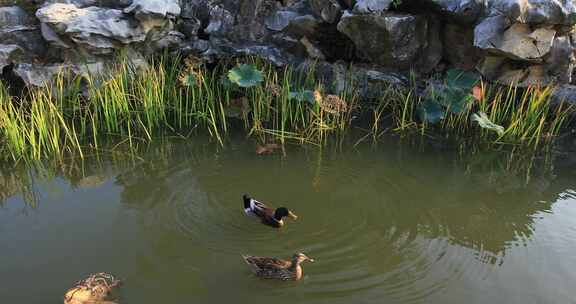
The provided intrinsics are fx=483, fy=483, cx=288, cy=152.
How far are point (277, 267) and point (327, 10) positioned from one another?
5.09 m

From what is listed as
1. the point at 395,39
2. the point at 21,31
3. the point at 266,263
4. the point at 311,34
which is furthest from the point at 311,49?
the point at 266,263

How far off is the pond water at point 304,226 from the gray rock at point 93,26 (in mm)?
2080

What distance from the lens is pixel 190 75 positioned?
6918mm

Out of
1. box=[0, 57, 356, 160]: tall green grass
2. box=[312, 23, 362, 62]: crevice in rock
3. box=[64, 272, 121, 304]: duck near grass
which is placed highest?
box=[312, 23, 362, 62]: crevice in rock

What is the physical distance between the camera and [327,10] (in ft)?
25.2

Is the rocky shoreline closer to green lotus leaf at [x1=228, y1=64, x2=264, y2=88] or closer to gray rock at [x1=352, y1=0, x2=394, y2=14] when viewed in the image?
gray rock at [x1=352, y1=0, x2=394, y2=14]

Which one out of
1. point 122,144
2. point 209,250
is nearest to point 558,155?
point 209,250

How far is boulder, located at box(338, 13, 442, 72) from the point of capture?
24.1ft

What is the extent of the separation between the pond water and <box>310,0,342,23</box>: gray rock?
2513 millimetres

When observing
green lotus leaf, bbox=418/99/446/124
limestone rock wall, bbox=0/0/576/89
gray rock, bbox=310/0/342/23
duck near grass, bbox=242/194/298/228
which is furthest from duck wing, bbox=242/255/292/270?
gray rock, bbox=310/0/342/23

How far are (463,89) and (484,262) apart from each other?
326cm

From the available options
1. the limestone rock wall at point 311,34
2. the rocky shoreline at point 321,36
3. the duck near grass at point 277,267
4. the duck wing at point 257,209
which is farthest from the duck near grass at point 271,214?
the limestone rock wall at point 311,34

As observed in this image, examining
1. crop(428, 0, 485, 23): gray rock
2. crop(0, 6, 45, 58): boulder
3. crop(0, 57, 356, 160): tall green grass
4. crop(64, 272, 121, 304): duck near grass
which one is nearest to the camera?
crop(64, 272, 121, 304): duck near grass

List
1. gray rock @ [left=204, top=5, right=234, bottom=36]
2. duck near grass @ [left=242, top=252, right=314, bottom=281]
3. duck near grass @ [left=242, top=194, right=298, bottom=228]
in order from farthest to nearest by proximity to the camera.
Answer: gray rock @ [left=204, top=5, right=234, bottom=36], duck near grass @ [left=242, top=194, right=298, bottom=228], duck near grass @ [left=242, top=252, right=314, bottom=281]
